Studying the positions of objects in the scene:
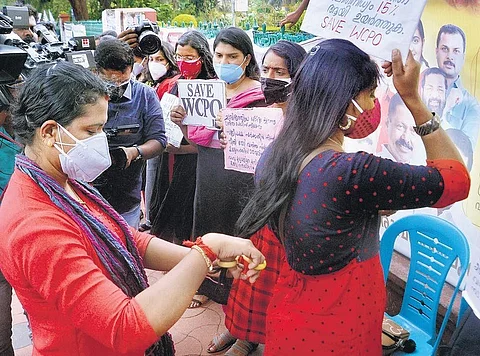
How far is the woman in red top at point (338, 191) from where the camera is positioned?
127cm

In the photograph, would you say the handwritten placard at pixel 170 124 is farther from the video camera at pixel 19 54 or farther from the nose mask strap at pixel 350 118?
the nose mask strap at pixel 350 118

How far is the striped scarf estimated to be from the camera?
1233 mm

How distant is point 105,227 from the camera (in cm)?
132

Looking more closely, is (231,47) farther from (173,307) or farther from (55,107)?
(173,307)

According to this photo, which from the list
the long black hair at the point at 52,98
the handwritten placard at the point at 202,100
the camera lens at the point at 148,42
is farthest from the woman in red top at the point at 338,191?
the camera lens at the point at 148,42

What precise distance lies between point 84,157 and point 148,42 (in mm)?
2148

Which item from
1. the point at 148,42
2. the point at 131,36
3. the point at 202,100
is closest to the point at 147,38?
the point at 148,42

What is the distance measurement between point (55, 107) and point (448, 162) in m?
1.06

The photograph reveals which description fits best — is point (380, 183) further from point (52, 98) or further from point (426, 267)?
point (426, 267)

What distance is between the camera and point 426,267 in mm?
2109

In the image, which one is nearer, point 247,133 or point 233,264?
point 233,264

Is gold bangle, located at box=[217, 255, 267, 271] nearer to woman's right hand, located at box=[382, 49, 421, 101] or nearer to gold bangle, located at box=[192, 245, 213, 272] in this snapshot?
gold bangle, located at box=[192, 245, 213, 272]

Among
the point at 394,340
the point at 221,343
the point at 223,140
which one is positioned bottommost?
the point at 221,343

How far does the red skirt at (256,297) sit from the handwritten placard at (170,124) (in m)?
1.18
